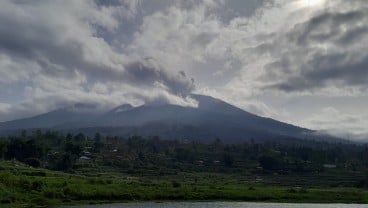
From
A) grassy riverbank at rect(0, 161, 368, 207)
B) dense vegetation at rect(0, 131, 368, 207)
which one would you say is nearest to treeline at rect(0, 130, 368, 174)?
dense vegetation at rect(0, 131, 368, 207)

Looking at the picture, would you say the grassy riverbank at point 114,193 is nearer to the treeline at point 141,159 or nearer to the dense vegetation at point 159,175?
the dense vegetation at point 159,175

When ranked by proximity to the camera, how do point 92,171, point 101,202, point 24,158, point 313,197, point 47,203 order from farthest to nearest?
point 24,158 → point 92,171 → point 313,197 → point 101,202 → point 47,203

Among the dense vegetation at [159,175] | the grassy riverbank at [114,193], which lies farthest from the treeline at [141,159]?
the grassy riverbank at [114,193]

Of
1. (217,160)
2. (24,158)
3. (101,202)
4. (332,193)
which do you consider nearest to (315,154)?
(217,160)

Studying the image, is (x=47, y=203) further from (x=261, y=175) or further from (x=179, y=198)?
(x=261, y=175)

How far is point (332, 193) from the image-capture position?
304ft

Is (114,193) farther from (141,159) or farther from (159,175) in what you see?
(141,159)

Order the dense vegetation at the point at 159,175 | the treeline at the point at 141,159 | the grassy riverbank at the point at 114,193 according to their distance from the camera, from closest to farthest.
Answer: the grassy riverbank at the point at 114,193 < the dense vegetation at the point at 159,175 < the treeline at the point at 141,159

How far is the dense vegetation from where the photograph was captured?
245 ft

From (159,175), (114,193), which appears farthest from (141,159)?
(114,193)

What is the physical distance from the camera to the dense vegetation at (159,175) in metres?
74.6

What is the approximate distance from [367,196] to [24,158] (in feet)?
327

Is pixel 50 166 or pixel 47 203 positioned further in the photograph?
pixel 50 166

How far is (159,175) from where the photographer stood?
132m
